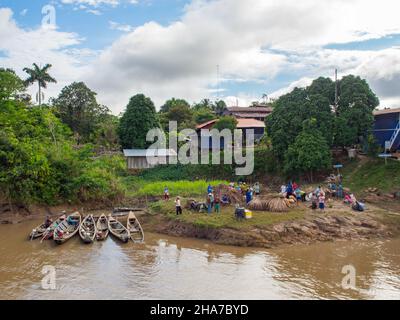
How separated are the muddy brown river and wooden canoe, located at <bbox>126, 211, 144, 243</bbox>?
73 centimetres

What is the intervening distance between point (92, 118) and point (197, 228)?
29274mm

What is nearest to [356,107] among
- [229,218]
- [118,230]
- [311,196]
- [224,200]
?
[311,196]

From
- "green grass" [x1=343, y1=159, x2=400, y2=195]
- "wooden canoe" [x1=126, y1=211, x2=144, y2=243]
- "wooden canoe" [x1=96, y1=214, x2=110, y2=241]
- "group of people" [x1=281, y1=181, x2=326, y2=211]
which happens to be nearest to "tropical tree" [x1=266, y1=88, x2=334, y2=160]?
"green grass" [x1=343, y1=159, x2=400, y2=195]

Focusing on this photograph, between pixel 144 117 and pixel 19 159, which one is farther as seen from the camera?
pixel 144 117

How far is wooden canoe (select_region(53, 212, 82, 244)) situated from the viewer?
56.1 feet

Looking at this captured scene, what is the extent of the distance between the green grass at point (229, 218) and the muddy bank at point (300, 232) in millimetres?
204

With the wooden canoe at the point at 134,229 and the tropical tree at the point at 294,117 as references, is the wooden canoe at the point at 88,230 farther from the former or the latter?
the tropical tree at the point at 294,117

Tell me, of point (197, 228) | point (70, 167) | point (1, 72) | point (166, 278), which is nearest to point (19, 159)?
point (70, 167)

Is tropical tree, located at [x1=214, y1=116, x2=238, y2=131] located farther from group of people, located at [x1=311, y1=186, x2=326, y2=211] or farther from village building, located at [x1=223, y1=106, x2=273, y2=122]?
group of people, located at [x1=311, y1=186, x2=326, y2=211]

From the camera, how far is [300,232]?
1688 centimetres

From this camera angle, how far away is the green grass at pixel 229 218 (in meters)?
17.2
